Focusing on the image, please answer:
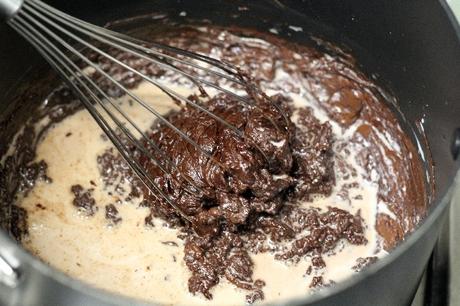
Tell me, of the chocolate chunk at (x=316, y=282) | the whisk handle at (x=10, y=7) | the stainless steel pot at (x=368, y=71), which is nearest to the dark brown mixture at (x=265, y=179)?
the chocolate chunk at (x=316, y=282)

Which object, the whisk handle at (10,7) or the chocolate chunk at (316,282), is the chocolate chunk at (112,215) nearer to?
the chocolate chunk at (316,282)

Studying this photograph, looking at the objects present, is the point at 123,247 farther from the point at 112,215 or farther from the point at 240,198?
the point at 240,198

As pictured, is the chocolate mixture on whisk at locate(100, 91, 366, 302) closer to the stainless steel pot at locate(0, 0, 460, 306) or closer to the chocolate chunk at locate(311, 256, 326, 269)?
the chocolate chunk at locate(311, 256, 326, 269)

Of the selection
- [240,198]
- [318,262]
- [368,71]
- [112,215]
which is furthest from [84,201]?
[368,71]

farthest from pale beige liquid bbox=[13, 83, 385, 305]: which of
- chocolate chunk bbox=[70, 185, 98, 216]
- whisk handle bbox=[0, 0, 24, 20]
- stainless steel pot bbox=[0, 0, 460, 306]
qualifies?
whisk handle bbox=[0, 0, 24, 20]

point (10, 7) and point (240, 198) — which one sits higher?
point (10, 7)

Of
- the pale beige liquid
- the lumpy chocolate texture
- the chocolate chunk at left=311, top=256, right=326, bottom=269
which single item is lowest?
the pale beige liquid
